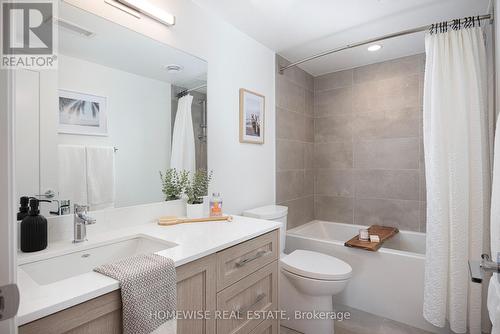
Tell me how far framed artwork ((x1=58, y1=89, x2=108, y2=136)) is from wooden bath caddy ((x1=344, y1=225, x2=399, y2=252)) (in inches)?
78.8

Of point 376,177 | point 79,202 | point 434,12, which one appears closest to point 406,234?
point 376,177

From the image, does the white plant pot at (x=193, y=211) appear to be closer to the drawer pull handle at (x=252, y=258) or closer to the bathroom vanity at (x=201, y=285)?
the bathroom vanity at (x=201, y=285)

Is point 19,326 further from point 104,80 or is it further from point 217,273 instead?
point 104,80

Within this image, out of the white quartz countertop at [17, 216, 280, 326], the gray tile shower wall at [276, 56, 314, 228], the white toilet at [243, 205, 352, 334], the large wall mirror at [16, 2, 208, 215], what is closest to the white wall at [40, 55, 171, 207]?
the large wall mirror at [16, 2, 208, 215]

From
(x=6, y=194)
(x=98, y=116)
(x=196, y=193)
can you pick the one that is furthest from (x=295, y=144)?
(x=6, y=194)

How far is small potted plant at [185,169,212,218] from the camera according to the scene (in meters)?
1.62

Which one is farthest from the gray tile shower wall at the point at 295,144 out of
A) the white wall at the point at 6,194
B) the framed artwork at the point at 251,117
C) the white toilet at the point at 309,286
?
the white wall at the point at 6,194

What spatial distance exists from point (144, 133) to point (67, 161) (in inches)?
16.7

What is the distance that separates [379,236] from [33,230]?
8.12 ft

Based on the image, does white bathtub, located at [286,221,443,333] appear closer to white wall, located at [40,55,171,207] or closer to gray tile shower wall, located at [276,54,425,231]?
gray tile shower wall, located at [276,54,425,231]

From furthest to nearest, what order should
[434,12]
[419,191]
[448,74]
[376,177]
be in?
[376,177]
[419,191]
[434,12]
[448,74]

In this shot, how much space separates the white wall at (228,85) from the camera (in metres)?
1.64

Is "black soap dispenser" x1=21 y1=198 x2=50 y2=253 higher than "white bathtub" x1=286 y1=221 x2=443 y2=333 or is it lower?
higher

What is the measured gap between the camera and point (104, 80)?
131 cm
